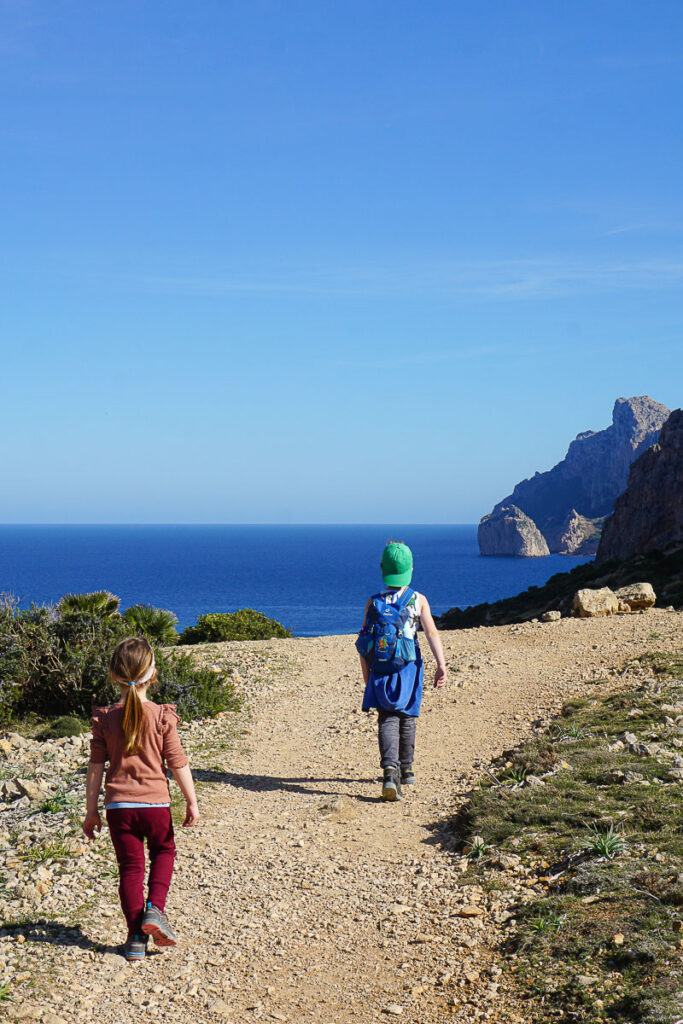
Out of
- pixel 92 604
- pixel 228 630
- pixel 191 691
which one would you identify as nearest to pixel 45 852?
pixel 191 691

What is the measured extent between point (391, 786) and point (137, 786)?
343 cm

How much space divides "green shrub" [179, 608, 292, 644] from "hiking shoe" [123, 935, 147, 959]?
15.6 meters

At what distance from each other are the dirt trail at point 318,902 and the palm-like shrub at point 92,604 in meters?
4.54

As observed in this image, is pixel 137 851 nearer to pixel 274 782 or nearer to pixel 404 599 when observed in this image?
pixel 404 599

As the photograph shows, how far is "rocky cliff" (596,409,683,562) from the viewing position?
4756cm

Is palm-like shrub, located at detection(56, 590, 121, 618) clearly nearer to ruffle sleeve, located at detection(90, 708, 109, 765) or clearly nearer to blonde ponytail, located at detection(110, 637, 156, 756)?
ruffle sleeve, located at detection(90, 708, 109, 765)

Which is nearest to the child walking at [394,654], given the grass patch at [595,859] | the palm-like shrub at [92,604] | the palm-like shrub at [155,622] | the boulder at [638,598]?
the grass patch at [595,859]

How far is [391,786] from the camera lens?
25.0ft

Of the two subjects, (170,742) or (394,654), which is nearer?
(170,742)

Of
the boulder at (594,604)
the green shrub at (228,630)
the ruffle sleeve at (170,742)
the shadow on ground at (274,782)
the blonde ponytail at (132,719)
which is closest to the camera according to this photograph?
the blonde ponytail at (132,719)

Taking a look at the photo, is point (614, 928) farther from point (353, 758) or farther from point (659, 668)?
point (659, 668)

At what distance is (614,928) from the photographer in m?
4.55

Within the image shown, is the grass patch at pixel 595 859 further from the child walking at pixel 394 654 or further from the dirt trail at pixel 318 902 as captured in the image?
the child walking at pixel 394 654

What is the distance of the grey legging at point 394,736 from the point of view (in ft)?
25.4
